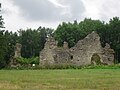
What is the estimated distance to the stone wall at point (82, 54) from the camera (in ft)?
213

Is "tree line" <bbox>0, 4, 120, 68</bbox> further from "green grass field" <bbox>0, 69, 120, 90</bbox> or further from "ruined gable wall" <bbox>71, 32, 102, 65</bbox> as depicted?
"green grass field" <bbox>0, 69, 120, 90</bbox>

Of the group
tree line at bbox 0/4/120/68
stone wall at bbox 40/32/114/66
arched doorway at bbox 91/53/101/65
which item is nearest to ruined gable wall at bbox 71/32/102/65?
stone wall at bbox 40/32/114/66

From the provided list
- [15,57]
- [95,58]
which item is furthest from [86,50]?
[15,57]

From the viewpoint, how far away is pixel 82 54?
6544cm

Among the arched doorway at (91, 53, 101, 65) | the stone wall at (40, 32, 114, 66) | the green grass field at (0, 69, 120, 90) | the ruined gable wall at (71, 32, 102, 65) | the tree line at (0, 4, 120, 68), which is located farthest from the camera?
the tree line at (0, 4, 120, 68)

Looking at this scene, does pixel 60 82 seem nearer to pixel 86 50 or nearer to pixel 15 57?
pixel 86 50

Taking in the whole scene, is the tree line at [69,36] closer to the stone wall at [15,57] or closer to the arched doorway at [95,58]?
the stone wall at [15,57]

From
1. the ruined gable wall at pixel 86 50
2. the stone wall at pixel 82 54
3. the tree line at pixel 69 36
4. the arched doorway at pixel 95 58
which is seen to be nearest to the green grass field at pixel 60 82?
the arched doorway at pixel 95 58

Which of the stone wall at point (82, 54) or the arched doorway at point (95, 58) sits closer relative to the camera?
the arched doorway at point (95, 58)

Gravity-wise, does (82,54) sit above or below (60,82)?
above

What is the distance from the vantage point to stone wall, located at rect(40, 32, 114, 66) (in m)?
65.1

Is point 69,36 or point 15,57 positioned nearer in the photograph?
point 15,57

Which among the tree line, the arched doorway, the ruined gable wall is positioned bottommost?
the arched doorway

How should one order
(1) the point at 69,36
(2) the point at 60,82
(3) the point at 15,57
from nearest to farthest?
(2) the point at 60,82 < (3) the point at 15,57 < (1) the point at 69,36
